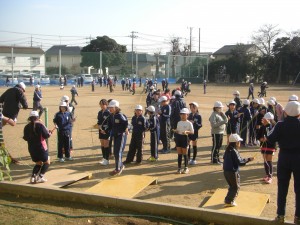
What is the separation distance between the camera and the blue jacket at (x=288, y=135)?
17.3 feet

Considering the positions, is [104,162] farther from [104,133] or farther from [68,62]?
[68,62]

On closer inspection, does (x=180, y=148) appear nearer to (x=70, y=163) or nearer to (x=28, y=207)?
(x=70, y=163)

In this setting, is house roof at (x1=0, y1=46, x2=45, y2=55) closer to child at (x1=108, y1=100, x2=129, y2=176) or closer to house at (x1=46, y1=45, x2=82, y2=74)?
house at (x1=46, y1=45, x2=82, y2=74)

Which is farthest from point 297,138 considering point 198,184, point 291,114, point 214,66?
point 214,66

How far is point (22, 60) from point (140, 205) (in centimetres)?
6034

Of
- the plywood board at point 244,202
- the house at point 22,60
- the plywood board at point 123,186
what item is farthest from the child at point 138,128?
the house at point 22,60

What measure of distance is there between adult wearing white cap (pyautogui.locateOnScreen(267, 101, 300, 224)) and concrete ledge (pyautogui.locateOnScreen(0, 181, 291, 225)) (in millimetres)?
455

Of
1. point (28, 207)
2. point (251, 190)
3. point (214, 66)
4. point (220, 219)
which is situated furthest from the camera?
point (214, 66)

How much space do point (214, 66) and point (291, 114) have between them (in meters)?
61.3

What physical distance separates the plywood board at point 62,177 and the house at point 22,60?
162 feet

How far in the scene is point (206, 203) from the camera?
6.89 metres

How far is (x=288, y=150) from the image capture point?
5312mm

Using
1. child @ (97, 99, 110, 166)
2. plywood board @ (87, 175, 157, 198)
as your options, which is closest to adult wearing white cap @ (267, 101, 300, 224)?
plywood board @ (87, 175, 157, 198)

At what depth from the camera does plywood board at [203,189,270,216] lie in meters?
6.43
